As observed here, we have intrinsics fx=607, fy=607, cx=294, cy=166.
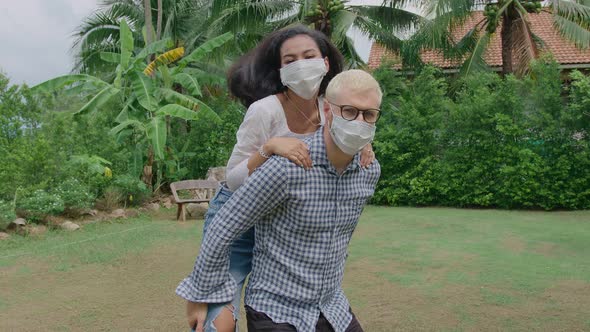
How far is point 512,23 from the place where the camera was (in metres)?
15.9

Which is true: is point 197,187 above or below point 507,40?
below

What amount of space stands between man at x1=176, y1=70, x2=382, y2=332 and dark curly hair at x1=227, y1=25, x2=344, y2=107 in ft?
2.15

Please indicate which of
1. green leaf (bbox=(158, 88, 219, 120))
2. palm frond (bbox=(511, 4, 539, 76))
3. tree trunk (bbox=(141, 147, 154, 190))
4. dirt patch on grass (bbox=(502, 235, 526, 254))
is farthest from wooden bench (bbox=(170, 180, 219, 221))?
palm frond (bbox=(511, 4, 539, 76))

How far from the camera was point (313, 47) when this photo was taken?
102 inches

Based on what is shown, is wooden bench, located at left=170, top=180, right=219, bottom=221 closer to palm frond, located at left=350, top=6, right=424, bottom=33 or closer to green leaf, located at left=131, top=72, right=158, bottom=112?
green leaf, located at left=131, top=72, right=158, bottom=112

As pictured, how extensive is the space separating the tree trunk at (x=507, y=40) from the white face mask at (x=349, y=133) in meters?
14.6

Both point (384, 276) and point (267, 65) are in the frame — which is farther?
point (384, 276)

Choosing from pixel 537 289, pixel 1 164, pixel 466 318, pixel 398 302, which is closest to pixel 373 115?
pixel 466 318

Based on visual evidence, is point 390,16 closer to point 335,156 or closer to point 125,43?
point 125,43

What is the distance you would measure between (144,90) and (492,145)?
24.3 ft

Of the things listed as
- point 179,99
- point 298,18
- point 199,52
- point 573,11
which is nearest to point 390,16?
point 298,18

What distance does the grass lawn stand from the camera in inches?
206

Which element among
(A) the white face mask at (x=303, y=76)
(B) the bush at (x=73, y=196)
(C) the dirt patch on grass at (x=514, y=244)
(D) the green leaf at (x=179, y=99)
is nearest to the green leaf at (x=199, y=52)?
(D) the green leaf at (x=179, y=99)

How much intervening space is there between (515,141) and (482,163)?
819 mm
